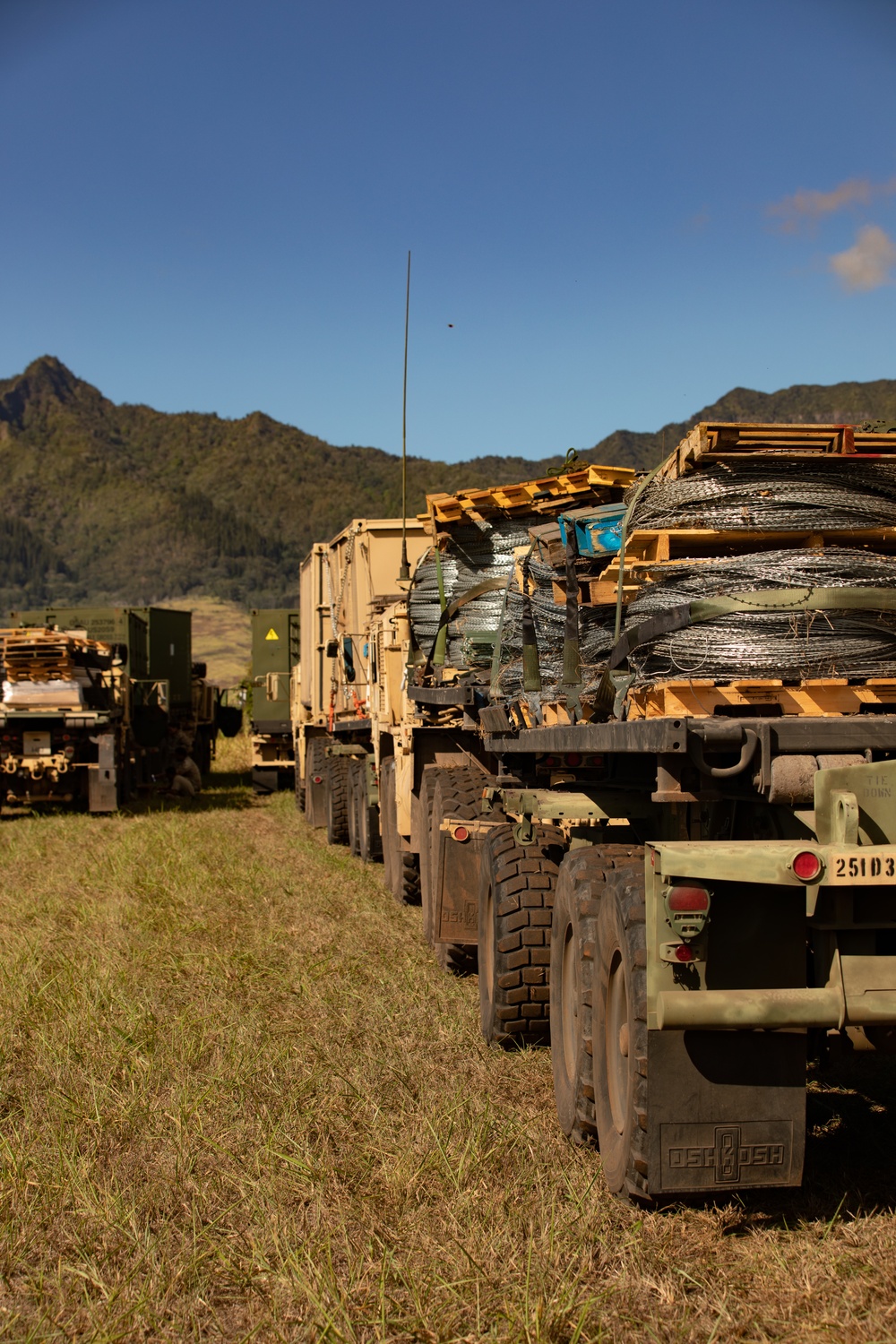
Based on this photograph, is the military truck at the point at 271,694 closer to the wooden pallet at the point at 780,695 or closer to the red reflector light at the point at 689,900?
the wooden pallet at the point at 780,695

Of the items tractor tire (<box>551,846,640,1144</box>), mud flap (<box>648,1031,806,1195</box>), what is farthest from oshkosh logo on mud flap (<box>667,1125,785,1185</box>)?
tractor tire (<box>551,846,640,1144</box>)

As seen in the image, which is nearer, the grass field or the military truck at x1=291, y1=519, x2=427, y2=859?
the grass field

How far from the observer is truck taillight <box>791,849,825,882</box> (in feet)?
11.3

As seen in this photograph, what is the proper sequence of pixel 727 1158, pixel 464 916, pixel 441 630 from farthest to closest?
pixel 441 630 < pixel 464 916 < pixel 727 1158

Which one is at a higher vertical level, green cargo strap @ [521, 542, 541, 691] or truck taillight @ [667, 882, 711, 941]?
green cargo strap @ [521, 542, 541, 691]

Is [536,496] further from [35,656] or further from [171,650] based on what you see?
[171,650]

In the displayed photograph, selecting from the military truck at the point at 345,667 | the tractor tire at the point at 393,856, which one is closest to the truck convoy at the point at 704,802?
the tractor tire at the point at 393,856

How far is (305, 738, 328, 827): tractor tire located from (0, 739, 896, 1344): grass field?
8565mm

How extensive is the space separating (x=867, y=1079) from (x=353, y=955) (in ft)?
12.0

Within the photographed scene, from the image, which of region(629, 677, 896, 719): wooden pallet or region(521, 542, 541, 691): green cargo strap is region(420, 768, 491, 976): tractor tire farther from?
region(629, 677, 896, 719): wooden pallet

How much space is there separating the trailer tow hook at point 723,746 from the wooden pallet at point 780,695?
349 millimetres

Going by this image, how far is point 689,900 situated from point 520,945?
8.01 feet

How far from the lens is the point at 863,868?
345cm

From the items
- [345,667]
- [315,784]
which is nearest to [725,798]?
[345,667]
